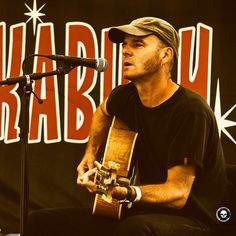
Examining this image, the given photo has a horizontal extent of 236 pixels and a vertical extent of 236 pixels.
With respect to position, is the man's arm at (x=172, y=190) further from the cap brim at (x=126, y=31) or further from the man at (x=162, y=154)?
the cap brim at (x=126, y=31)

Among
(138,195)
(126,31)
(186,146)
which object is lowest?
(138,195)

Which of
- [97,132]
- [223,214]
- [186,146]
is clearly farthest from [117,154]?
[223,214]

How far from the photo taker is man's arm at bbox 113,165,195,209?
2469 mm

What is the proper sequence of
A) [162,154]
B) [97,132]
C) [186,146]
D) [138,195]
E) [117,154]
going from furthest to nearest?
[97,132], [117,154], [162,154], [186,146], [138,195]

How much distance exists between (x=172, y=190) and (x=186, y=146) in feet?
0.69

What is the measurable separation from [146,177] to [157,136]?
0.22 metres

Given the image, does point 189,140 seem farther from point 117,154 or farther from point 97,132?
point 97,132

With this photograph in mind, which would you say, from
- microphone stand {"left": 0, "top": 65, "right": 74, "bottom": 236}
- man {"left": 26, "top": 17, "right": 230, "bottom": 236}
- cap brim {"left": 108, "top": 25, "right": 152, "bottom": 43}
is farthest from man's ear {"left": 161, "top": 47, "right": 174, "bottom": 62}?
microphone stand {"left": 0, "top": 65, "right": 74, "bottom": 236}

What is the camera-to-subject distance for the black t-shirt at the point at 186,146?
254 cm

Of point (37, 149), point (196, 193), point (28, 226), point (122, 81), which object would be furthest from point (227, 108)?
point (28, 226)

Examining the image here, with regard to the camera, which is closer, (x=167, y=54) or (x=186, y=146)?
(x=186, y=146)

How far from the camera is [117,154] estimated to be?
2.93 m

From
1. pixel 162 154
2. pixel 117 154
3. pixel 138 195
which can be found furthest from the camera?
pixel 117 154

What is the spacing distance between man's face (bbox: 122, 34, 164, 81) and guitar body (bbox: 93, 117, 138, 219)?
317 mm
